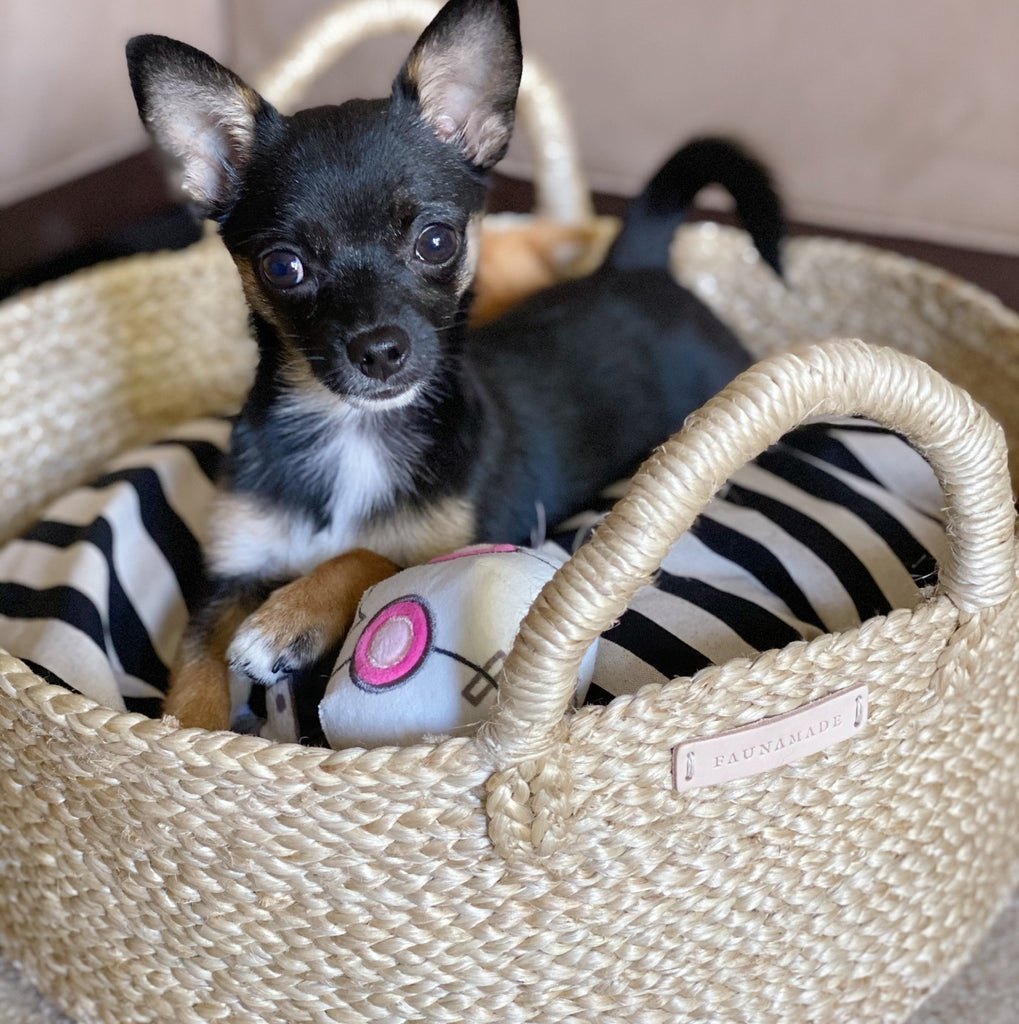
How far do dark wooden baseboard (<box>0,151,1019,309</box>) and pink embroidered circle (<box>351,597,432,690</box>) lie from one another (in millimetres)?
1559

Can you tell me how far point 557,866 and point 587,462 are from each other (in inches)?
33.5

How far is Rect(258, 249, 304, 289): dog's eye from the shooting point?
1.32 m

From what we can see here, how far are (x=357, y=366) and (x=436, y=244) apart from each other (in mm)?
199

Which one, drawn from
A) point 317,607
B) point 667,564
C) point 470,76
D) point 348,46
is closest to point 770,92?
point 348,46

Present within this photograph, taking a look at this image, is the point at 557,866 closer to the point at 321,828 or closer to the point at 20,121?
the point at 321,828

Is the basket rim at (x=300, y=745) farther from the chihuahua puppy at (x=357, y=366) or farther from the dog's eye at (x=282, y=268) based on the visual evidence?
the dog's eye at (x=282, y=268)

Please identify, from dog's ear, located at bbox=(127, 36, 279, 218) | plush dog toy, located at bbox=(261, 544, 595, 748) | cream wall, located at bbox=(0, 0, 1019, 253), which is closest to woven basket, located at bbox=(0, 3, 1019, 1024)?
plush dog toy, located at bbox=(261, 544, 595, 748)

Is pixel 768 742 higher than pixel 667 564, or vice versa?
pixel 768 742

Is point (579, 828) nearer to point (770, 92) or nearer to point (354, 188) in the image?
point (354, 188)

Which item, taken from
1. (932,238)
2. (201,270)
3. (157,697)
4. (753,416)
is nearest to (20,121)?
(201,270)

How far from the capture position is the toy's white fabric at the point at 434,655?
1.13 m

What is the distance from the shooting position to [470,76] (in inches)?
55.5

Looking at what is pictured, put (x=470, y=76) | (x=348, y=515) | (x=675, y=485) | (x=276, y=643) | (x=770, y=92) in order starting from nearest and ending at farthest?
(x=675, y=485) < (x=276, y=643) < (x=470, y=76) < (x=348, y=515) < (x=770, y=92)

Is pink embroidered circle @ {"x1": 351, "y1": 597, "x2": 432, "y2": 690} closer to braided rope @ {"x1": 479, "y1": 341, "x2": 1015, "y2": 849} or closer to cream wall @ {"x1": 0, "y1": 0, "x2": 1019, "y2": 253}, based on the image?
braided rope @ {"x1": 479, "y1": 341, "x2": 1015, "y2": 849}
